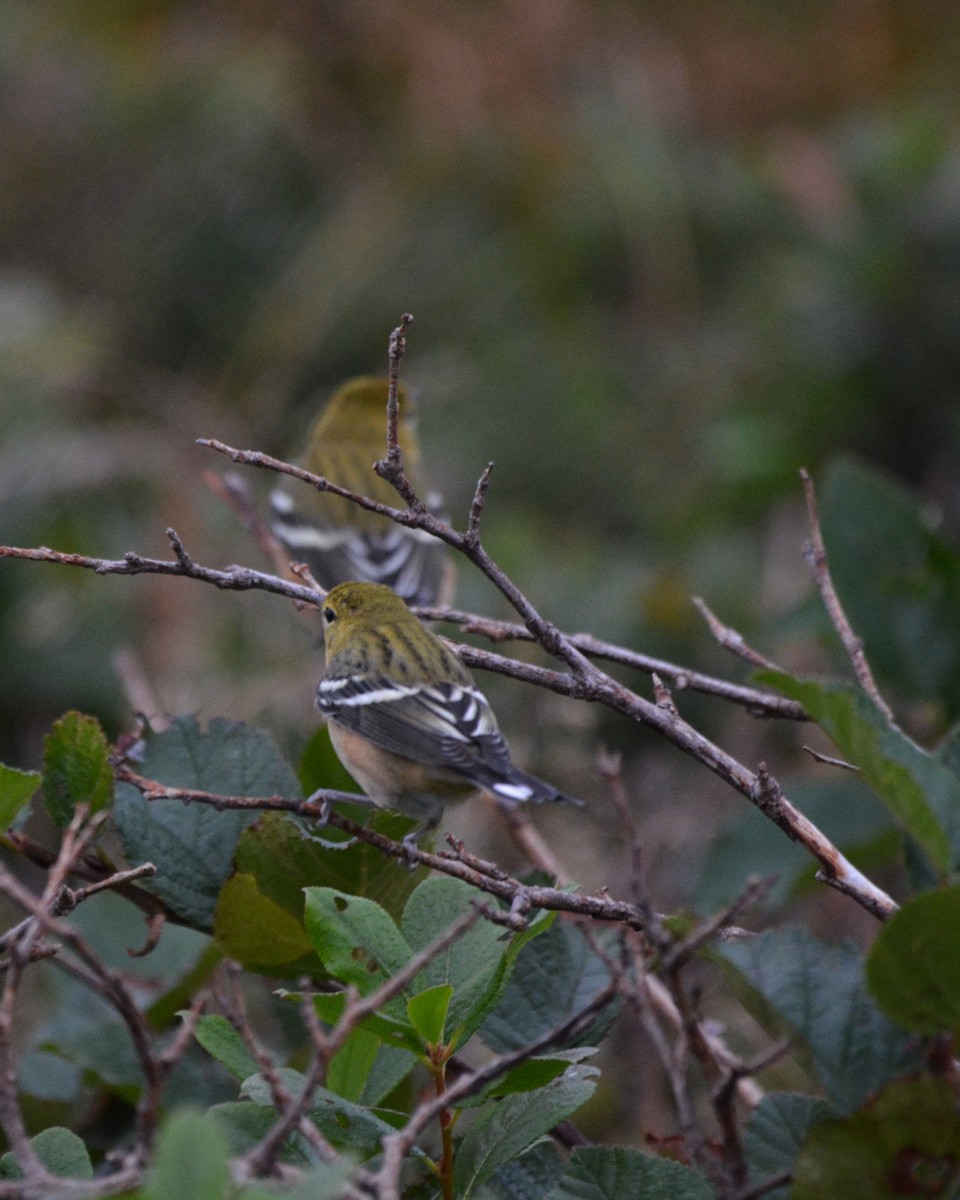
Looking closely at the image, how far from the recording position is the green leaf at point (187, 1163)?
3.06 feet

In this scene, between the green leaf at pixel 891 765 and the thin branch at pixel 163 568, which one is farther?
the thin branch at pixel 163 568

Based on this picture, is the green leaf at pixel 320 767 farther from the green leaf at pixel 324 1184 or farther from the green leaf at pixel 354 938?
the green leaf at pixel 324 1184

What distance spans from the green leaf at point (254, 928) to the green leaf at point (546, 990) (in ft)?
0.75

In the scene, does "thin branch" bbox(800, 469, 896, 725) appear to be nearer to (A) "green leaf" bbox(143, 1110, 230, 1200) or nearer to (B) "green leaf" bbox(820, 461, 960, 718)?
(B) "green leaf" bbox(820, 461, 960, 718)

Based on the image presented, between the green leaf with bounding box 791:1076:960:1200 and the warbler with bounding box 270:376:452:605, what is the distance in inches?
118

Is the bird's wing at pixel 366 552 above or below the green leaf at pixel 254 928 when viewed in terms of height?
below

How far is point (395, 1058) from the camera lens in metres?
1.50

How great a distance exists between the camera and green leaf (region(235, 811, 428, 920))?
5.30 ft

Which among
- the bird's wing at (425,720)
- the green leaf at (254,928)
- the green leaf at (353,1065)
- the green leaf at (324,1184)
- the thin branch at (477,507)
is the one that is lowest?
the bird's wing at (425,720)

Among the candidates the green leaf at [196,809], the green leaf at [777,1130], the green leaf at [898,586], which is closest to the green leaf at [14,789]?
the green leaf at [196,809]

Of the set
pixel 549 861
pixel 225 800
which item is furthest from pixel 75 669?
pixel 225 800

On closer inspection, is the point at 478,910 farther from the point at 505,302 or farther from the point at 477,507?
the point at 505,302

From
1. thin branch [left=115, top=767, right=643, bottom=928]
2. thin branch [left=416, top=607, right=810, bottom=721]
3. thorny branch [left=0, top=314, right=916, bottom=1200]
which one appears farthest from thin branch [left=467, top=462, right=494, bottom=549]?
thin branch [left=115, top=767, right=643, bottom=928]

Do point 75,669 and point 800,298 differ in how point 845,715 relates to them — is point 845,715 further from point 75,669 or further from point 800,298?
point 800,298
